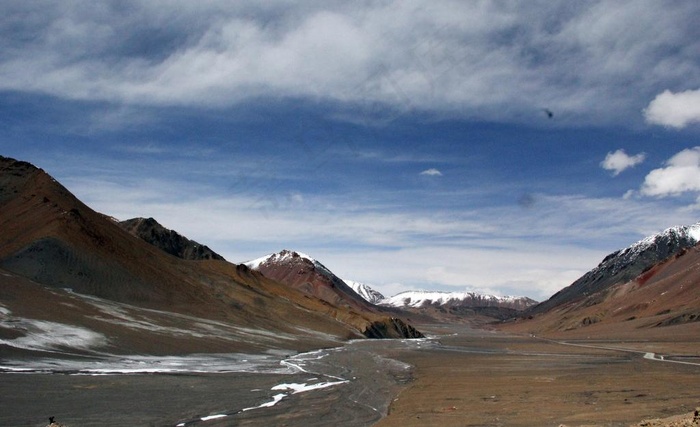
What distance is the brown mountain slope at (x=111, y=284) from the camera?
74875 mm

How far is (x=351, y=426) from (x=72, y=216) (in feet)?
342

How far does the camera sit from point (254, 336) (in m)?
91.4

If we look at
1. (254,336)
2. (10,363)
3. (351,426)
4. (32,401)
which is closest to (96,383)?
(32,401)

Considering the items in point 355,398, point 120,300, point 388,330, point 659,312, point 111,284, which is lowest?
point 355,398

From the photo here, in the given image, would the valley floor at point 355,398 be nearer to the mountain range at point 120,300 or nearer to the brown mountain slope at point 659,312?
the mountain range at point 120,300

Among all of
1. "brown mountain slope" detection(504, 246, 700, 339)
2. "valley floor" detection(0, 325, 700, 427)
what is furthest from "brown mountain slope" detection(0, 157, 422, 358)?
"brown mountain slope" detection(504, 246, 700, 339)

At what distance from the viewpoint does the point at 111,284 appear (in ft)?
324

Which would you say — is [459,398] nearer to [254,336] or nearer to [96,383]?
[96,383]

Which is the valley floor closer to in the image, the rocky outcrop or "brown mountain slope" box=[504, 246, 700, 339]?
"brown mountain slope" box=[504, 246, 700, 339]

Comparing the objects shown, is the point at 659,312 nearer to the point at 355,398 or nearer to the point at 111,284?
the point at 111,284

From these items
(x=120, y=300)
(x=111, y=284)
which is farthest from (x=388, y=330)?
(x=120, y=300)

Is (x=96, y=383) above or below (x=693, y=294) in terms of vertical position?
below

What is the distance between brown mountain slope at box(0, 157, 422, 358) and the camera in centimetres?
7488

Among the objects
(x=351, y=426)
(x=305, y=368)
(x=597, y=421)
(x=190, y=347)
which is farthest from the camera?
(x=190, y=347)
